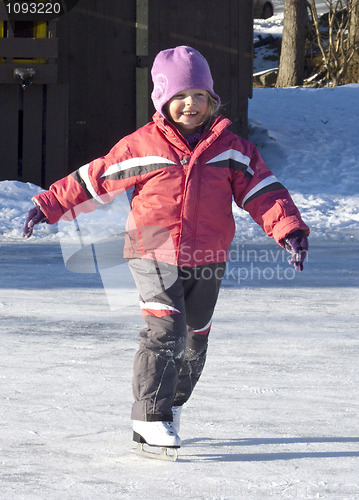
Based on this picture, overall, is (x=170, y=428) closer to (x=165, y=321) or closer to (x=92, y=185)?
(x=165, y=321)

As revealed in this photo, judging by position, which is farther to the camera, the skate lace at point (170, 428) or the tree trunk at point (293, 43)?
the tree trunk at point (293, 43)

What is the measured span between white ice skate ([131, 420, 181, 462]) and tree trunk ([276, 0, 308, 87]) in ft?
59.5

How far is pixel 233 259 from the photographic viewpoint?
342 inches

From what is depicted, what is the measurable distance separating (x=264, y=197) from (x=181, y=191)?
33 cm

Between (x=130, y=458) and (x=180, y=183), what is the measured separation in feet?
3.18

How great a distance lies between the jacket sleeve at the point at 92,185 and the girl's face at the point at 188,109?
0.22 metres

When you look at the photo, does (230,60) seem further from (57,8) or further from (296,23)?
(296,23)

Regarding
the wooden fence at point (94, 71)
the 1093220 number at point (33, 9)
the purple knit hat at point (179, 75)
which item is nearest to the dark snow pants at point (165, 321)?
the purple knit hat at point (179, 75)

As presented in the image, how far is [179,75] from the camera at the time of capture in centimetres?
360

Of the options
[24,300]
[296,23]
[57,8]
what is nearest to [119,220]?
[57,8]

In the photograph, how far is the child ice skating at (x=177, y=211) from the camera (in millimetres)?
3391

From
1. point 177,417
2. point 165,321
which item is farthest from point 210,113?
point 177,417

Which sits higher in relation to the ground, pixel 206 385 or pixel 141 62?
pixel 141 62

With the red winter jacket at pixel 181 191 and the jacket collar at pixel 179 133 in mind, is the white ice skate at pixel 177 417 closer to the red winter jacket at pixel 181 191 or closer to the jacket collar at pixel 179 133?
the red winter jacket at pixel 181 191
